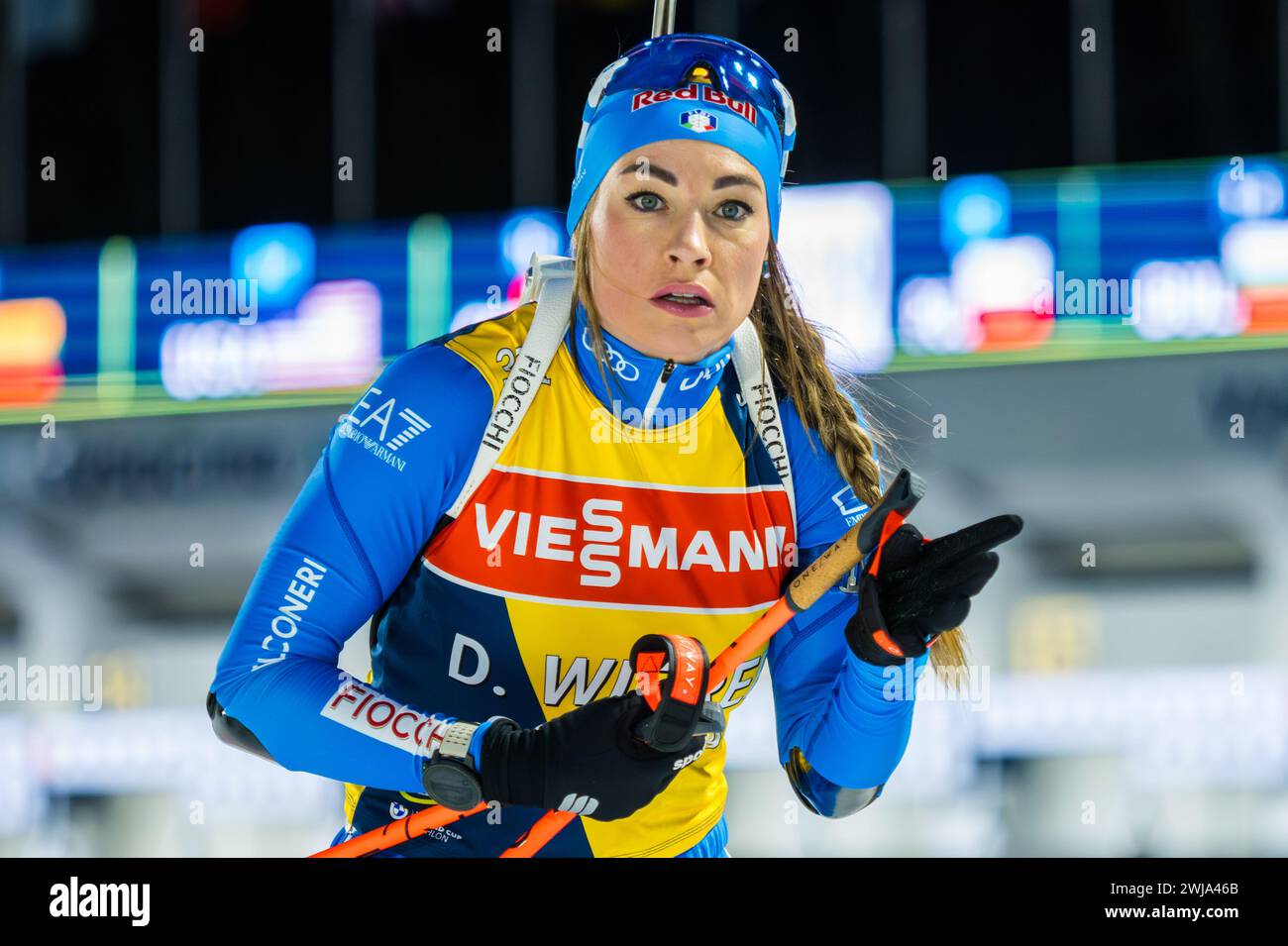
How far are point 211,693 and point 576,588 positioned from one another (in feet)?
1.73

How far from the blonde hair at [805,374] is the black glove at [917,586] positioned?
32 centimetres

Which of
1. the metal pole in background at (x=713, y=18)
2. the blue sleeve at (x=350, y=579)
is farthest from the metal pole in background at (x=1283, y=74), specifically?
the blue sleeve at (x=350, y=579)

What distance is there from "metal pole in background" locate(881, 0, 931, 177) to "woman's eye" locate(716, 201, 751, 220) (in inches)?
259

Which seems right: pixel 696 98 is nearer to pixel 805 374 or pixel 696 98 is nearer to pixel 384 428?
pixel 805 374

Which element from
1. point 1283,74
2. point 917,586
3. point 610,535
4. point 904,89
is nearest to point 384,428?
point 610,535

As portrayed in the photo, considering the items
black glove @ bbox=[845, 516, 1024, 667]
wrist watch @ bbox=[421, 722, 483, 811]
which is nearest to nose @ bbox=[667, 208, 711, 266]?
black glove @ bbox=[845, 516, 1024, 667]

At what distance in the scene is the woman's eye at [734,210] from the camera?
2.31 metres

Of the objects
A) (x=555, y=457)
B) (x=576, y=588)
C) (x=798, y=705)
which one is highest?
(x=555, y=457)

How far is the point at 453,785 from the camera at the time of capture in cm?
205

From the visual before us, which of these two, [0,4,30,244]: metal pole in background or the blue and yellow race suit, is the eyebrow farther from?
[0,4,30,244]: metal pole in background

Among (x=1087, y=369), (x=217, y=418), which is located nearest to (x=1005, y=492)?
(x=1087, y=369)

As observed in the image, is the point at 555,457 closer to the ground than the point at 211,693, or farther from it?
farther from it
